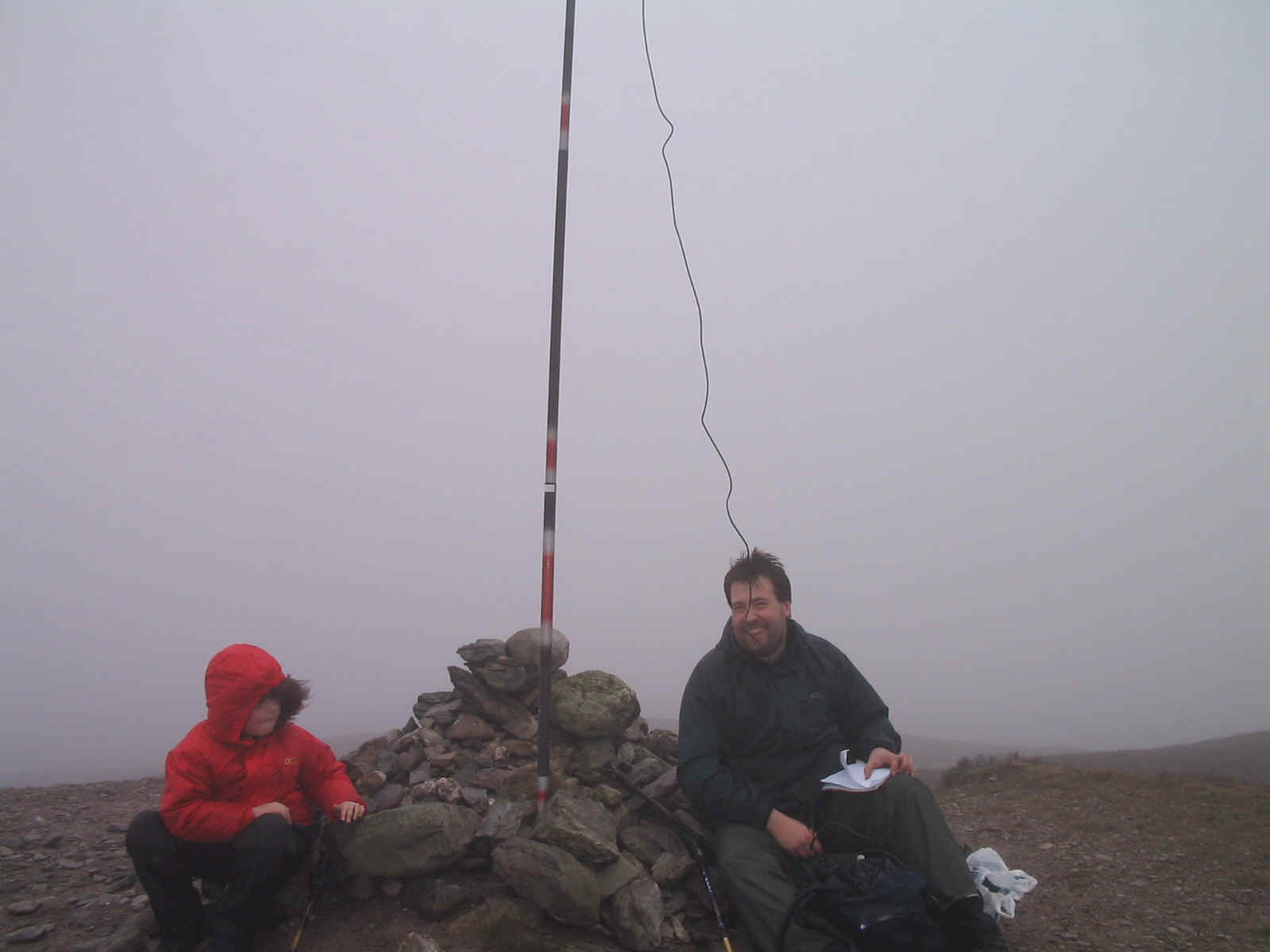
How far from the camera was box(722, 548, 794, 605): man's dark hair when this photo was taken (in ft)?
19.4

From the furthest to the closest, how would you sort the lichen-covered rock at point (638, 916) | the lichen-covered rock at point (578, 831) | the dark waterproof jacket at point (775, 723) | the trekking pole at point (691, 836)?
1. the dark waterproof jacket at point (775, 723)
2. the lichen-covered rock at point (578, 831)
3. the trekking pole at point (691, 836)
4. the lichen-covered rock at point (638, 916)

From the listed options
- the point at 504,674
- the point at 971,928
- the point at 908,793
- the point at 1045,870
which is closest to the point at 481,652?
the point at 504,674

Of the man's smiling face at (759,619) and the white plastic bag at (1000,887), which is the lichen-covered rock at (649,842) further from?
the white plastic bag at (1000,887)

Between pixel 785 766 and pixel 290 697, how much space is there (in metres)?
3.40

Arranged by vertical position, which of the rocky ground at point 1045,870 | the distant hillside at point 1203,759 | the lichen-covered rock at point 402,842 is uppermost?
the lichen-covered rock at point 402,842

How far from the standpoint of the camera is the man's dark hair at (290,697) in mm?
5039

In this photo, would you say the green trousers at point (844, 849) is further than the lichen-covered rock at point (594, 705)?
No

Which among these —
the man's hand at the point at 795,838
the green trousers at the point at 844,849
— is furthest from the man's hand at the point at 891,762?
the man's hand at the point at 795,838

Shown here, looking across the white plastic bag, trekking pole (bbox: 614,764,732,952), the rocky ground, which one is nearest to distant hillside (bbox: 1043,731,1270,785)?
the rocky ground

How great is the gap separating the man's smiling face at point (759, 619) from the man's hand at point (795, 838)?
3.76 feet

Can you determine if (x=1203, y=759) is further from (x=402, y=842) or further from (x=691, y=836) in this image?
(x=402, y=842)

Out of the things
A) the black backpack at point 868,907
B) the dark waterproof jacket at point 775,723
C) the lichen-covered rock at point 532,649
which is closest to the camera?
the black backpack at point 868,907

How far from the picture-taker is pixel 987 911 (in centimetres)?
509

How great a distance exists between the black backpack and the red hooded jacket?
3224mm
